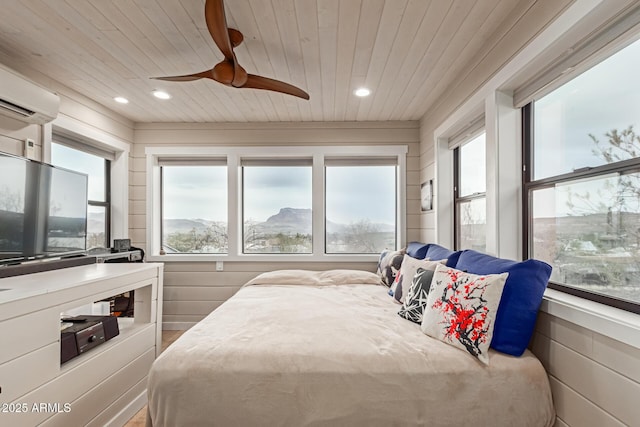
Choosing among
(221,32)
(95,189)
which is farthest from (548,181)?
(95,189)

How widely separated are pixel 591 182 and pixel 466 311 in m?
0.82

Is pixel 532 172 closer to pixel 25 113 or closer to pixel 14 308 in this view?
pixel 14 308

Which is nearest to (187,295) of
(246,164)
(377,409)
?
(246,164)

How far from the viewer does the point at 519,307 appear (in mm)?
1400

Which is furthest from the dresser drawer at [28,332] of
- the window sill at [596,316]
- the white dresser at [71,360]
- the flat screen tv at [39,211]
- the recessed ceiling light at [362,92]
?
the recessed ceiling light at [362,92]

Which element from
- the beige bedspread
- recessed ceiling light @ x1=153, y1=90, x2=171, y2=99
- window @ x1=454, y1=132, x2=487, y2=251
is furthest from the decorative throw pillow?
recessed ceiling light @ x1=153, y1=90, x2=171, y2=99

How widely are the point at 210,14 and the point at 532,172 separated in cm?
199

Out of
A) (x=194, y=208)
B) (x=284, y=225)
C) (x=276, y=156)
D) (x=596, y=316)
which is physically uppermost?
(x=276, y=156)

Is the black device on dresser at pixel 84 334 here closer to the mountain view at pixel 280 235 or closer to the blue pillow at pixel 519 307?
the mountain view at pixel 280 235

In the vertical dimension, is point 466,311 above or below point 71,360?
above

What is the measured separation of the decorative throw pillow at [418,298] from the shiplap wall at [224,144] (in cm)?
165

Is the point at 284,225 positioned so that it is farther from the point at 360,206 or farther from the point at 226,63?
the point at 226,63

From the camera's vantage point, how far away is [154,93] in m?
2.85

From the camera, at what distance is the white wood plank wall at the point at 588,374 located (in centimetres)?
107
